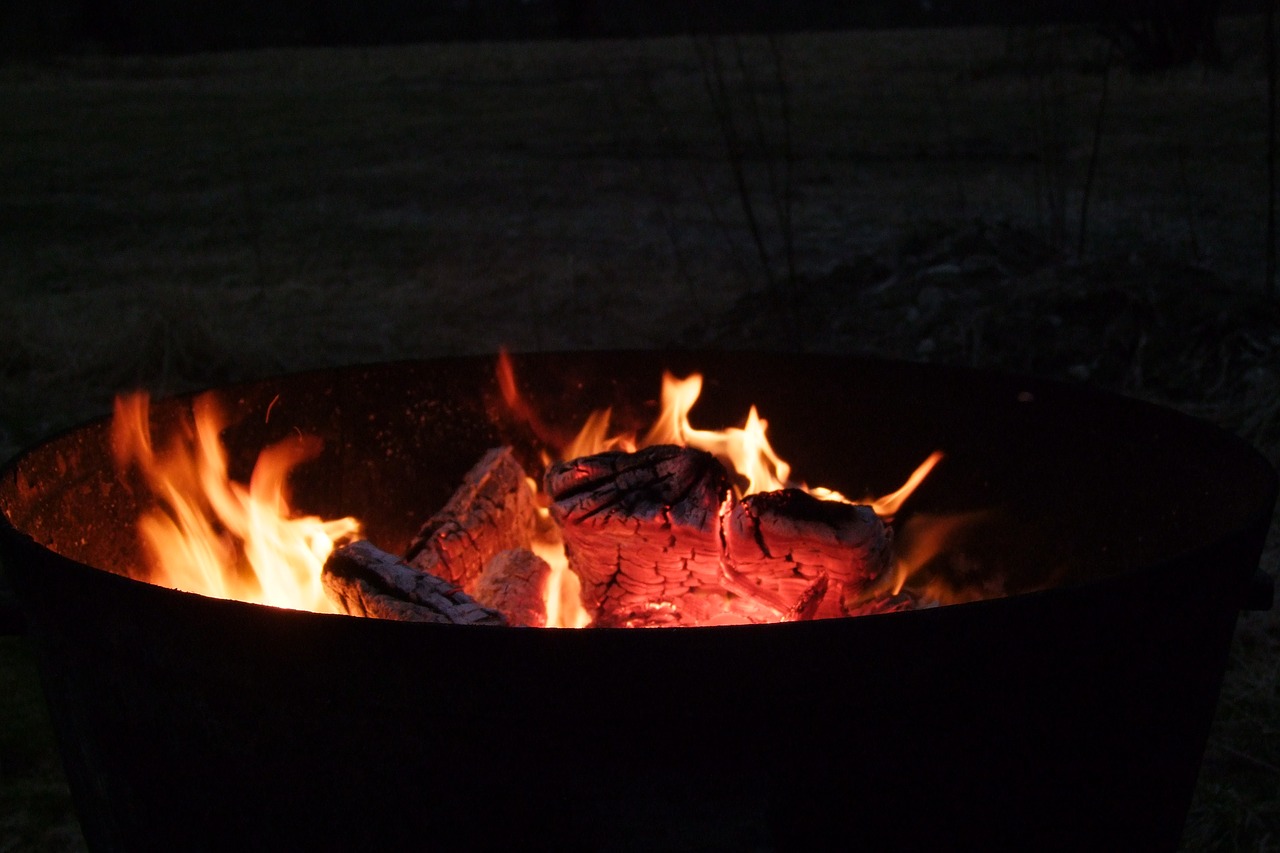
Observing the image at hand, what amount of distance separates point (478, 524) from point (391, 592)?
468 mm

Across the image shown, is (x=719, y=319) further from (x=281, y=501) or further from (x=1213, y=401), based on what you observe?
(x=281, y=501)

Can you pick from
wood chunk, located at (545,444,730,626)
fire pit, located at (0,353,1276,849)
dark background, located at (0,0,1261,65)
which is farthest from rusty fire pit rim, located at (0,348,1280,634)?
dark background, located at (0,0,1261,65)

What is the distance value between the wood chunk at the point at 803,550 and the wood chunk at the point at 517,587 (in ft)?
1.10

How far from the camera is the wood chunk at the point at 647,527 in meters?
1.75

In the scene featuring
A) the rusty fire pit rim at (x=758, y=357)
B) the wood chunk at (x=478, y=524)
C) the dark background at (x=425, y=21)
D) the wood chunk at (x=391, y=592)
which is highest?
the dark background at (x=425, y=21)

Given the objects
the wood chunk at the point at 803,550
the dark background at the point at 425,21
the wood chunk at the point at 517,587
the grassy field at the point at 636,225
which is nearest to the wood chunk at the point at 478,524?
the wood chunk at the point at 517,587

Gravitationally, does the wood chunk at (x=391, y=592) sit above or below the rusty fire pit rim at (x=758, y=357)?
below

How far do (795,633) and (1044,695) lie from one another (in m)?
0.32

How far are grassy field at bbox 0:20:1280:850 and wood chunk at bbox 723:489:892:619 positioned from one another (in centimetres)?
93

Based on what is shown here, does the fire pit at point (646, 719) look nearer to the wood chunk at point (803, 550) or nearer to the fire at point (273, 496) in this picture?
the fire at point (273, 496)

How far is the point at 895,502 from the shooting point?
211 centimetres

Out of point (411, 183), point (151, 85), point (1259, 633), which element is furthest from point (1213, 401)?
point (151, 85)

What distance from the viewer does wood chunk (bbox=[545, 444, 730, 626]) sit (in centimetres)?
175

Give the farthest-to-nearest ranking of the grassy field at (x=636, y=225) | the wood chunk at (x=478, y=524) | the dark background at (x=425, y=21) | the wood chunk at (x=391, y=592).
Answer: the dark background at (x=425, y=21) < the grassy field at (x=636, y=225) < the wood chunk at (x=478, y=524) < the wood chunk at (x=391, y=592)
